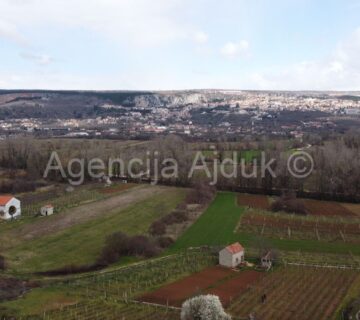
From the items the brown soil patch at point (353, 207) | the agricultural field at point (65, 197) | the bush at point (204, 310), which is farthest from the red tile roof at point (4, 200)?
the brown soil patch at point (353, 207)

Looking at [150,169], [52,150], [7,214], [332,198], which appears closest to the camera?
[7,214]

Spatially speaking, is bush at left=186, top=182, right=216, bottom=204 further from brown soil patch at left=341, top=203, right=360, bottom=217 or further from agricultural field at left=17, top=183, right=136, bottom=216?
brown soil patch at left=341, top=203, right=360, bottom=217

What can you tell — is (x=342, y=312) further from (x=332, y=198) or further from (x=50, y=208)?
(x=332, y=198)

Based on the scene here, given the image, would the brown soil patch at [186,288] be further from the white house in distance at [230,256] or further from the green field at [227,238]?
the green field at [227,238]

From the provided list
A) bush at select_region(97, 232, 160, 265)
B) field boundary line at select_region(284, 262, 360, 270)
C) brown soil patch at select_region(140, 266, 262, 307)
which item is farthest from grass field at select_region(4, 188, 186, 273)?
field boundary line at select_region(284, 262, 360, 270)

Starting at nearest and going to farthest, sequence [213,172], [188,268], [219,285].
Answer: [219,285]
[188,268]
[213,172]

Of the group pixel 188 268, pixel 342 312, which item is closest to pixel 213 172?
pixel 188 268
